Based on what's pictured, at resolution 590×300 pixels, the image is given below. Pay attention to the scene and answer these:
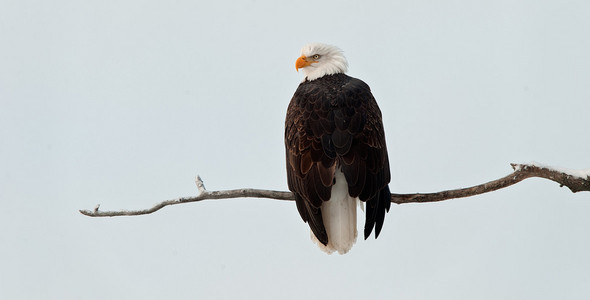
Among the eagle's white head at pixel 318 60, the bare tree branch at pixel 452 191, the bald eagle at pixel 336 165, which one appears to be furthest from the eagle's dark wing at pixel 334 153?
the eagle's white head at pixel 318 60

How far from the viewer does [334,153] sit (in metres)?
7.23

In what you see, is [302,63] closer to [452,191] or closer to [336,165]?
[336,165]

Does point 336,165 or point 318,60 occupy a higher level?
point 318,60

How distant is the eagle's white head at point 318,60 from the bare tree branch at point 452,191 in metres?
1.85

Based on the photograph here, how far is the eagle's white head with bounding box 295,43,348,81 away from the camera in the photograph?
8.77 metres

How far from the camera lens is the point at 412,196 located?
7312mm

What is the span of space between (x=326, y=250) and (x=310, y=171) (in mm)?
787

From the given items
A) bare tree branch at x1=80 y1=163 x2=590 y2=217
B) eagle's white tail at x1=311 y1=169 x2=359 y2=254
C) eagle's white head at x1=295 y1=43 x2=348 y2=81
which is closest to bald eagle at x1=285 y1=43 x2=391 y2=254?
eagle's white tail at x1=311 y1=169 x2=359 y2=254

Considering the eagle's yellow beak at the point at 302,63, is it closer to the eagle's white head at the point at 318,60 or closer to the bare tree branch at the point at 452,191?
the eagle's white head at the point at 318,60

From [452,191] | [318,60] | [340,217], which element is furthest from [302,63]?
[452,191]

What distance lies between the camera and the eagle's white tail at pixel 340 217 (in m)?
7.29

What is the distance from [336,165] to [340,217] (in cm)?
48

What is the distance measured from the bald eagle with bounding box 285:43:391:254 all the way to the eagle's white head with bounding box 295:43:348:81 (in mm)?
1018

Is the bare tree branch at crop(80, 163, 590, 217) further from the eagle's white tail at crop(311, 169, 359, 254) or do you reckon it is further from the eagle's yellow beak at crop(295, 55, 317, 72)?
the eagle's yellow beak at crop(295, 55, 317, 72)
